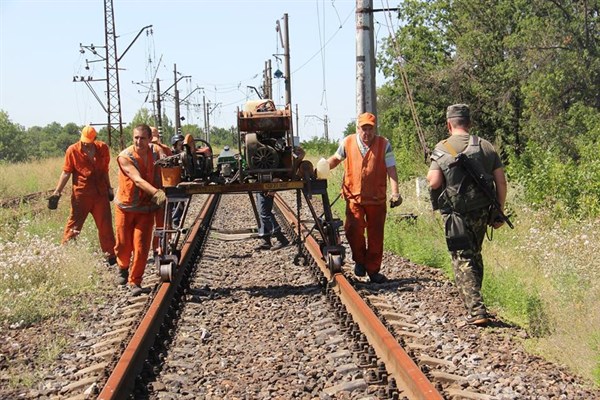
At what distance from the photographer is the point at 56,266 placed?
10469mm

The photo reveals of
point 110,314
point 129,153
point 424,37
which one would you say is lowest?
point 110,314

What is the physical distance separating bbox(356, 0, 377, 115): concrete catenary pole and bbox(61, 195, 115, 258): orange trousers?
5061mm

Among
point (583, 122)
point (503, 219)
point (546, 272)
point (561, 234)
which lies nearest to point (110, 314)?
point (503, 219)

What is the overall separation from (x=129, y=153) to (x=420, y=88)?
3060 centimetres

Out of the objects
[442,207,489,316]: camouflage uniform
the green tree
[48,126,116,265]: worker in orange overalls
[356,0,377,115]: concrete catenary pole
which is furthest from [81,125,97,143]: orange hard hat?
the green tree

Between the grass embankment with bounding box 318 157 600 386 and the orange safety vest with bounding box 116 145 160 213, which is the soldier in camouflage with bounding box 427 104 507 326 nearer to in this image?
the grass embankment with bounding box 318 157 600 386

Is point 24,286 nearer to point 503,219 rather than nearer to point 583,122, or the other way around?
point 503,219

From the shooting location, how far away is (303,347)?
23.3 ft

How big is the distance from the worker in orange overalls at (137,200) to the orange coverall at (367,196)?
213 cm

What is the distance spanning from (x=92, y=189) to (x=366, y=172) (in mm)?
4759

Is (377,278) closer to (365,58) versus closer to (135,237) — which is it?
(135,237)

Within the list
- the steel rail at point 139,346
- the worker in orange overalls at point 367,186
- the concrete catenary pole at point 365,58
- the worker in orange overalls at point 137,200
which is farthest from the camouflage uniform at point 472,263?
the concrete catenary pole at point 365,58

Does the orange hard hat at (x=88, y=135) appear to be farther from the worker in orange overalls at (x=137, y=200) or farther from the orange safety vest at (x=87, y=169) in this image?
the worker in orange overalls at (x=137, y=200)

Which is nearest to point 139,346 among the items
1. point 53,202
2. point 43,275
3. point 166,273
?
point 166,273
